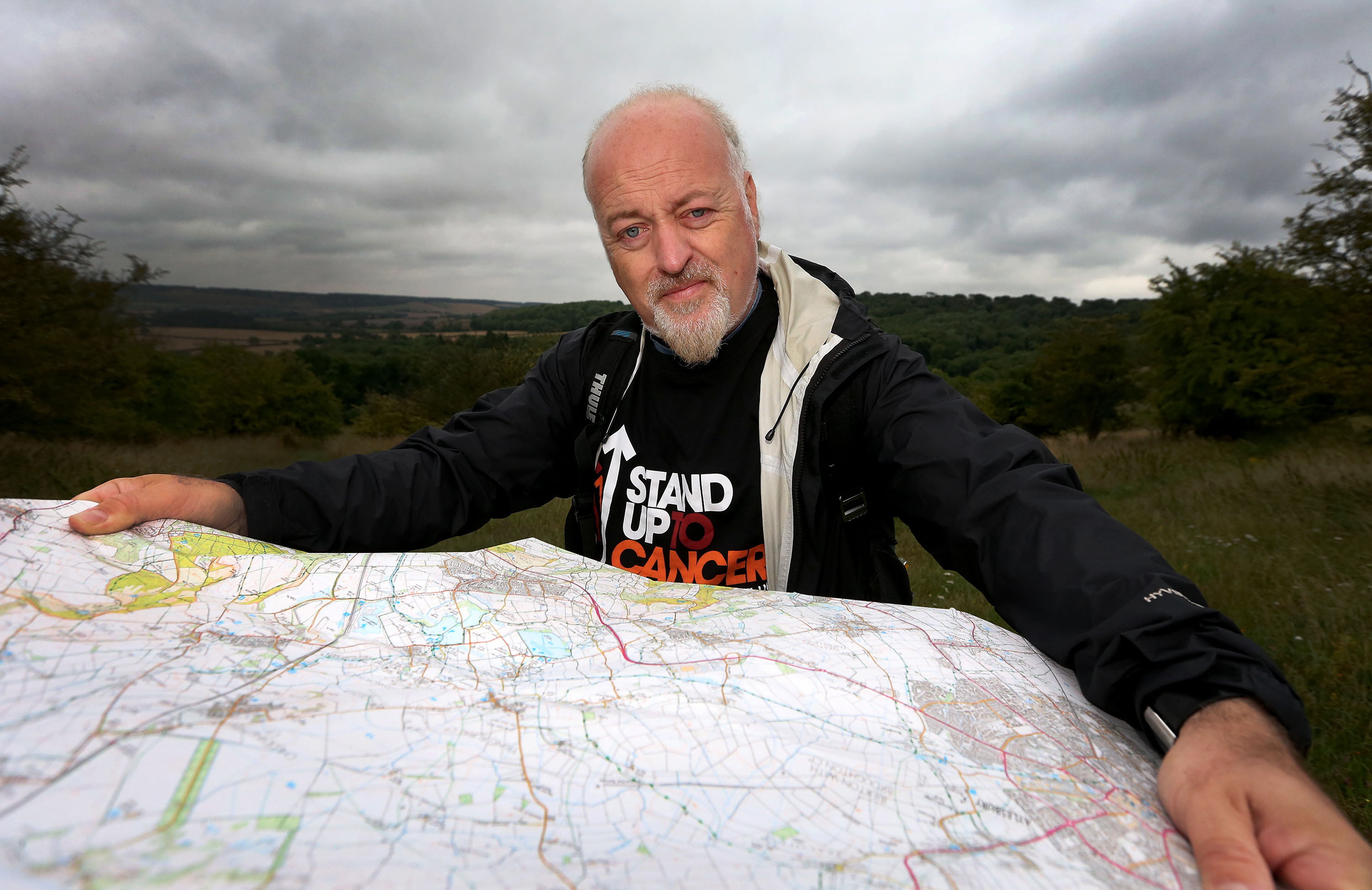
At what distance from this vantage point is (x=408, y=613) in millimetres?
1567

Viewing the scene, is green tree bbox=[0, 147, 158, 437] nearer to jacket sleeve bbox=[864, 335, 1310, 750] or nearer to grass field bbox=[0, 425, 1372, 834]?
grass field bbox=[0, 425, 1372, 834]

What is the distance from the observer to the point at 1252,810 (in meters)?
1.02

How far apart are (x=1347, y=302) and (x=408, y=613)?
1211cm

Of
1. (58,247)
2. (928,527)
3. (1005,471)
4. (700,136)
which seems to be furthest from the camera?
(58,247)

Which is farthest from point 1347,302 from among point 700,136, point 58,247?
point 58,247

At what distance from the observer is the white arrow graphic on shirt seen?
2602mm

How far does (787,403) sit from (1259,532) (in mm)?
7065

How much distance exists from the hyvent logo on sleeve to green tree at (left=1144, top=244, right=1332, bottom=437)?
25642 mm

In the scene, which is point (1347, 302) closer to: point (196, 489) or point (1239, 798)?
point (1239, 798)

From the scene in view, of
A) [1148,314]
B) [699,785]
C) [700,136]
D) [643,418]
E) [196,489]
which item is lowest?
[699,785]

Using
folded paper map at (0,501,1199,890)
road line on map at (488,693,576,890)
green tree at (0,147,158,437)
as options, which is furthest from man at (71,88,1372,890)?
green tree at (0,147,158,437)

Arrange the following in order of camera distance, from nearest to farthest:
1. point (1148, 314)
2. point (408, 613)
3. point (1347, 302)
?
point (408, 613) < point (1347, 302) < point (1148, 314)

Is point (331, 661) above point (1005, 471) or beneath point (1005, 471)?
beneath

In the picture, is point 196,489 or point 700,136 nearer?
point 196,489
